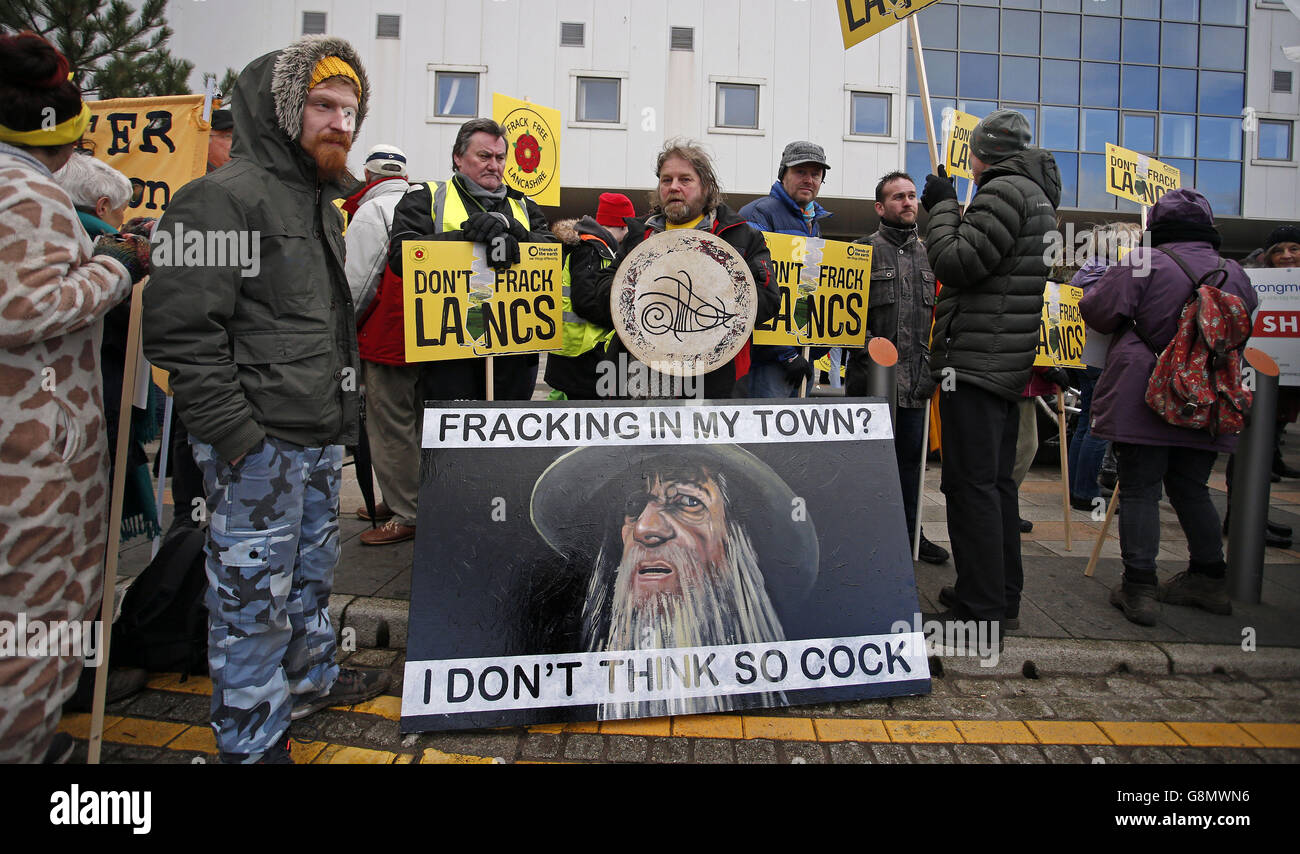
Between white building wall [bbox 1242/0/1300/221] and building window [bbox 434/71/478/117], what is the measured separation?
2129cm

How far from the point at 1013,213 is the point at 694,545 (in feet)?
6.62

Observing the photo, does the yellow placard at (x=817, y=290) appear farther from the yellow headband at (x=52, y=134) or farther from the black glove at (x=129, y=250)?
the yellow headband at (x=52, y=134)

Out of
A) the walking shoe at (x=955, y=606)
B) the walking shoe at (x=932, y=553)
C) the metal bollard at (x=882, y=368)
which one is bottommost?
the walking shoe at (x=955, y=606)

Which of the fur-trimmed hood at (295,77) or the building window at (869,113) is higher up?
the building window at (869,113)

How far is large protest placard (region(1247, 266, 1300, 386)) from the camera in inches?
171

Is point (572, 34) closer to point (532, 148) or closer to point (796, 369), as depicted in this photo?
point (532, 148)

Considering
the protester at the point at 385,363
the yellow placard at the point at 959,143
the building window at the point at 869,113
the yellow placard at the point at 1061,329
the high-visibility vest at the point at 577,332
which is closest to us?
the protester at the point at 385,363

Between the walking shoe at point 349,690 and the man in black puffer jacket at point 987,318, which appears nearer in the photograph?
the walking shoe at point 349,690

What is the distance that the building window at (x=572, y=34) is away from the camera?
17.7 metres

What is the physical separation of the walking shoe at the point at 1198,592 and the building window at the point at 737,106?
17.1 m

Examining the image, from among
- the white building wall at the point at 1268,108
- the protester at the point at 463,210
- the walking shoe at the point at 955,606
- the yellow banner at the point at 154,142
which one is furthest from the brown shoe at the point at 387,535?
the white building wall at the point at 1268,108

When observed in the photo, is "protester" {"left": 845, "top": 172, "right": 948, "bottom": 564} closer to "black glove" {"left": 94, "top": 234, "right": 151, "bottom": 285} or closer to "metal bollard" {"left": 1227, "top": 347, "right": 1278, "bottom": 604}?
"metal bollard" {"left": 1227, "top": 347, "right": 1278, "bottom": 604}
